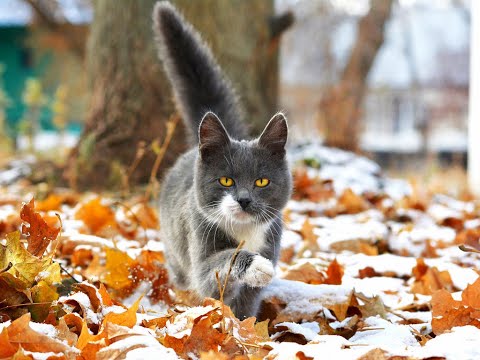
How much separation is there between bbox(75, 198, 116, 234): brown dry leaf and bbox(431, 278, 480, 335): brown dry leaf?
1696 millimetres

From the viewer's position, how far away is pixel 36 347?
4.17 ft

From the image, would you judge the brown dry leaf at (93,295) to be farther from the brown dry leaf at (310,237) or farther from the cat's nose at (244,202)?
the brown dry leaf at (310,237)

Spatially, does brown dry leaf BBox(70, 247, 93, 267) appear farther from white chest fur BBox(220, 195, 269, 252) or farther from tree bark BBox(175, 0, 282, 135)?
tree bark BBox(175, 0, 282, 135)

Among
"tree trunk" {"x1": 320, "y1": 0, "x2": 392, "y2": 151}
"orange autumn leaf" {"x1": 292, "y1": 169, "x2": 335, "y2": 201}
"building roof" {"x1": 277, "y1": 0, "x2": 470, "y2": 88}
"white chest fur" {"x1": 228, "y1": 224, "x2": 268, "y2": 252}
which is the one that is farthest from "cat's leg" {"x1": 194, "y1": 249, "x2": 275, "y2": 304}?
"building roof" {"x1": 277, "y1": 0, "x2": 470, "y2": 88}

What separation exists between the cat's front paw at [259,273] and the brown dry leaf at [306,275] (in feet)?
1.93

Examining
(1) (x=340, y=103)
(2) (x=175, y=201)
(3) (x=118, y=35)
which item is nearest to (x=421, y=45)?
(1) (x=340, y=103)

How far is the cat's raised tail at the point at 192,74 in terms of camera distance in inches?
106

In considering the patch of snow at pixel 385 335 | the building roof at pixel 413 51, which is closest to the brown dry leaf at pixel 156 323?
the patch of snow at pixel 385 335

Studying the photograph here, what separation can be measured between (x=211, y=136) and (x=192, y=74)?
2.39 feet

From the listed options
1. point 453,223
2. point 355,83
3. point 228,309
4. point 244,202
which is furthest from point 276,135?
point 355,83

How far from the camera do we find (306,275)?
231 centimetres

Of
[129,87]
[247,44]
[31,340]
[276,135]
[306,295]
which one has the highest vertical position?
[247,44]

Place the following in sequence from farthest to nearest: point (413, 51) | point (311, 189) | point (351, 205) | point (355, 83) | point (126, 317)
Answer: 1. point (413, 51)
2. point (355, 83)
3. point (311, 189)
4. point (351, 205)
5. point (126, 317)

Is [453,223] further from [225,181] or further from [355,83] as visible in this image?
[355,83]
